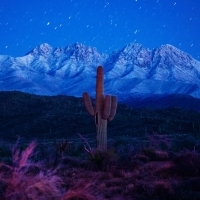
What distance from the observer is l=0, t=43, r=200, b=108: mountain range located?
131375mm

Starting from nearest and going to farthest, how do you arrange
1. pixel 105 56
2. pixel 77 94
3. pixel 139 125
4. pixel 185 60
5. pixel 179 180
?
pixel 179 180
pixel 139 125
pixel 77 94
pixel 185 60
pixel 105 56

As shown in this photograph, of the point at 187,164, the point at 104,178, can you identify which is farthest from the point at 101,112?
the point at 104,178

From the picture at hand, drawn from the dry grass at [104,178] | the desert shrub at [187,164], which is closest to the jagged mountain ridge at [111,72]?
the desert shrub at [187,164]

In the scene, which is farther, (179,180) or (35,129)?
(35,129)

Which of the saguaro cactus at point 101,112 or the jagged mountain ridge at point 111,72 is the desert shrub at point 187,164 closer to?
the saguaro cactus at point 101,112

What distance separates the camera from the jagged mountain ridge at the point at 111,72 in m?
132

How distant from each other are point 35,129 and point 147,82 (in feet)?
340

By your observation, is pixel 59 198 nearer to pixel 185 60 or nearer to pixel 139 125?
pixel 139 125

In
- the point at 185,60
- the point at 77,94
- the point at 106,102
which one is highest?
the point at 185,60

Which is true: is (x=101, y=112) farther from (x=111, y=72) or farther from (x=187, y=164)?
(x=111, y=72)

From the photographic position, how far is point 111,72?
157 metres

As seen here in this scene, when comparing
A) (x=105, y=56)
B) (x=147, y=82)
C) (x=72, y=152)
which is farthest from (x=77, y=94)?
(x=72, y=152)

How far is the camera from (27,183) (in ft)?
17.0

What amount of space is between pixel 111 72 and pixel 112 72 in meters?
0.56
